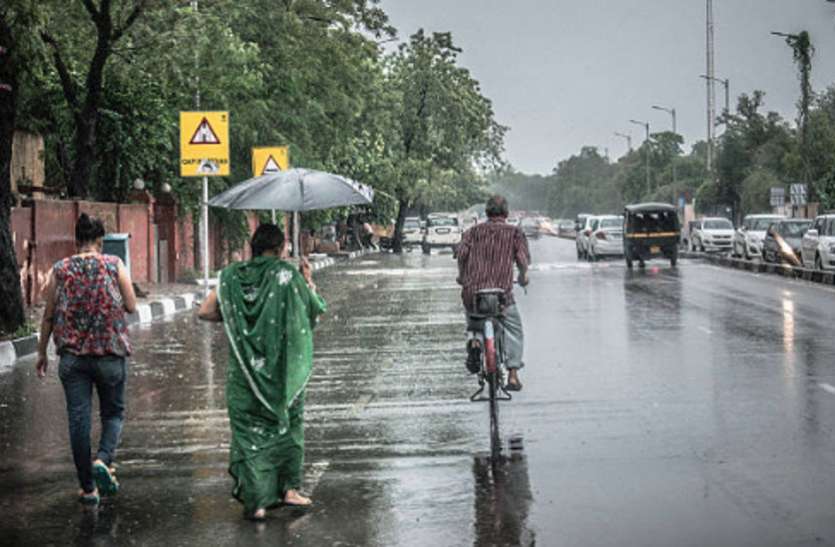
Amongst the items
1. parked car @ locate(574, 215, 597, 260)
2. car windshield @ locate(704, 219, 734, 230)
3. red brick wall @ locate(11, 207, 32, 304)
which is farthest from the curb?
red brick wall @ locate(11, 207, 32, 304)

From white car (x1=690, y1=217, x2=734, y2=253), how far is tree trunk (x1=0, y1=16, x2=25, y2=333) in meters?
44.7

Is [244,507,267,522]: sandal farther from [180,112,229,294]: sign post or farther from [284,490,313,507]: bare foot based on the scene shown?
[180,112,229,294]: sign post

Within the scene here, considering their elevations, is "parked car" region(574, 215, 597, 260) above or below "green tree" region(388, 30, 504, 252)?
below

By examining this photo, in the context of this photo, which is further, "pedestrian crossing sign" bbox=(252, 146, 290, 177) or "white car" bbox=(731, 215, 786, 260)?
"white car" bbox=(731, 215, 786, 260)

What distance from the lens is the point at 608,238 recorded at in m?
53.7

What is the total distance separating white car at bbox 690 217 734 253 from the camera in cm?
6259

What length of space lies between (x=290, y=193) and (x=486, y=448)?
2.22m

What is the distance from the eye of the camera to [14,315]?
21062 millimetres

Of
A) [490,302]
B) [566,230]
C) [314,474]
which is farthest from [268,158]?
[566,230]

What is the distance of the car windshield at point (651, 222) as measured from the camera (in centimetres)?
4628

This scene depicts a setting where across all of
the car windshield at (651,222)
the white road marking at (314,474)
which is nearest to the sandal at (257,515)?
the white road marking at (314,474)

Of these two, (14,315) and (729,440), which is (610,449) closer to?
(729,440)

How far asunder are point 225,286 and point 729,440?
12.6 feet

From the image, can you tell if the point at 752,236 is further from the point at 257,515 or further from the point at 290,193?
the point at 257,515
